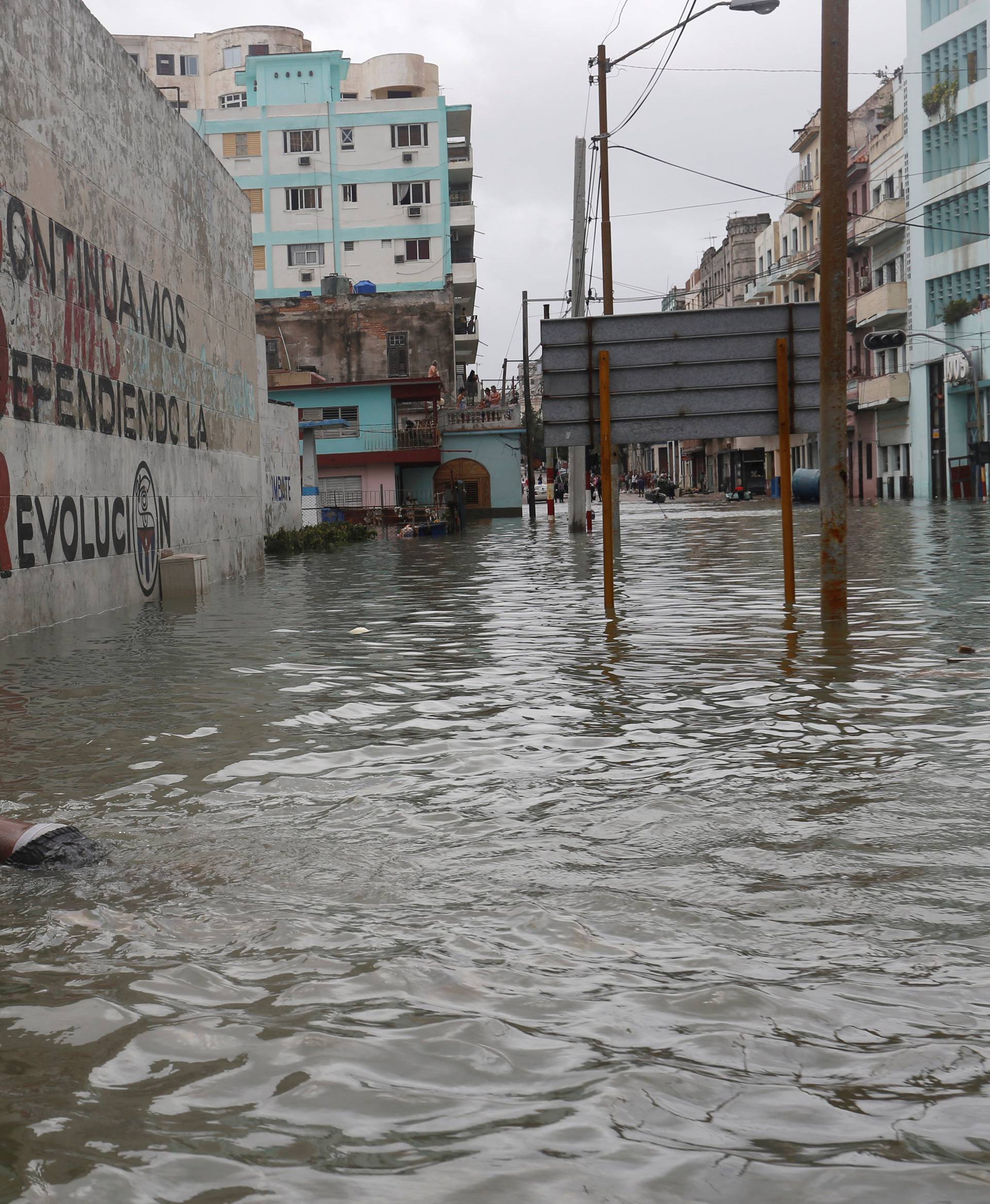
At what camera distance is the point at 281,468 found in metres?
37.3

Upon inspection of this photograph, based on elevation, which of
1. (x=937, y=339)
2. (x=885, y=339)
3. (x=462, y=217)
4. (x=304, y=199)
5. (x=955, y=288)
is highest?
(x=304, y=199)

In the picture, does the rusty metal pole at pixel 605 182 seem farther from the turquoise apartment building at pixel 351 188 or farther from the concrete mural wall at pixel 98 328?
the turquoise apartment building at pixel 351 188

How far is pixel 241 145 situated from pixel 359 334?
1917cm

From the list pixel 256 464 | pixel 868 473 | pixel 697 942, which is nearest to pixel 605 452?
pixel 697 942

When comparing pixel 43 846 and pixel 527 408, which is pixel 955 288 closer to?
pixel 527 408

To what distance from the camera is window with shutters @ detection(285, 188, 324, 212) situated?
7481 centimetres

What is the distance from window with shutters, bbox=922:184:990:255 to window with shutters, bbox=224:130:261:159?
111ft

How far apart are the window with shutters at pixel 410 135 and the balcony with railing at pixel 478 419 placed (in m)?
19.1

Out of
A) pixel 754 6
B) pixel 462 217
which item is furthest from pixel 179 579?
pixel 462 217

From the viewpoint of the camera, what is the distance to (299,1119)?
2.97 m

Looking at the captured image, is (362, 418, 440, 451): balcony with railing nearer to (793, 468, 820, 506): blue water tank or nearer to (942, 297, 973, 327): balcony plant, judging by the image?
(793, 468, 820, 506): blue water tank

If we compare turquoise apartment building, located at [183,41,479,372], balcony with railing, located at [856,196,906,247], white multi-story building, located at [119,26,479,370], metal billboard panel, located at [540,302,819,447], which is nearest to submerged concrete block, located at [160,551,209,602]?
metal billboard panel, located at [540,302,819,447]

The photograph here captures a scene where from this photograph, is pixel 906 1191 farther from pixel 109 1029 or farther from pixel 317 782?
pixel 317 782

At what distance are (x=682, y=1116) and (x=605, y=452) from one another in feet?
38.9
